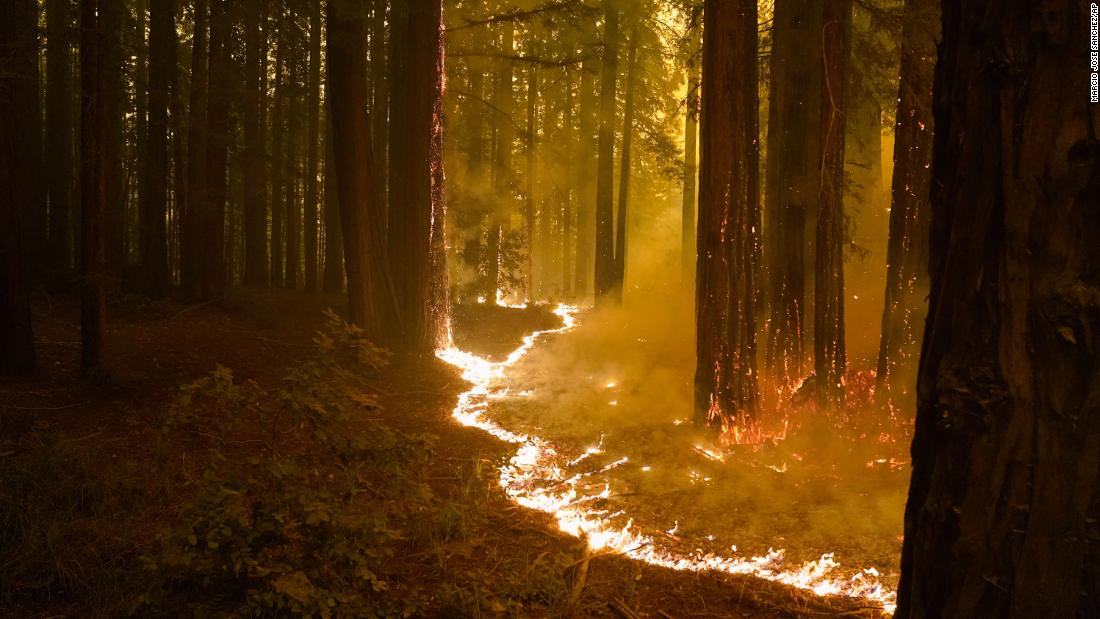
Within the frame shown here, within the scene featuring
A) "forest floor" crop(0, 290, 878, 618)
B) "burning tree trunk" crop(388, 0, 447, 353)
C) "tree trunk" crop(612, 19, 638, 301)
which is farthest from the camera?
"tree trunk" crop(612, 19, 638, 301)

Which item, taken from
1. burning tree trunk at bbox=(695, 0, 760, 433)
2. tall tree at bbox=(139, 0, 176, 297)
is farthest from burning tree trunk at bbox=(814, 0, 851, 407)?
tall tree at bbox=(139, 0, 176, 297)

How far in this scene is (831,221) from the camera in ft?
25.6

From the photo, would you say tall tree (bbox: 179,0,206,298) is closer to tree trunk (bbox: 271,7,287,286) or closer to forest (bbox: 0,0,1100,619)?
forest (bbox: 0,0,1100,619)

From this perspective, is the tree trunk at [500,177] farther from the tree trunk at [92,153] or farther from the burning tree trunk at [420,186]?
the tree trunk at [92,153]

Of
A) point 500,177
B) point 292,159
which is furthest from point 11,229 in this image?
point 500,177

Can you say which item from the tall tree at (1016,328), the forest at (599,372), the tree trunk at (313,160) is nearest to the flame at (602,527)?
the forest at (599,372)

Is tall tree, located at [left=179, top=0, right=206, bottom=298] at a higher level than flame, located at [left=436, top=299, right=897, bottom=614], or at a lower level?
higher

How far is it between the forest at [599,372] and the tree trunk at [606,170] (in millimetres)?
2994

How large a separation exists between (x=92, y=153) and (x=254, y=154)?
9447mm

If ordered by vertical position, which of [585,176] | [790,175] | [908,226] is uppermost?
[585,176]

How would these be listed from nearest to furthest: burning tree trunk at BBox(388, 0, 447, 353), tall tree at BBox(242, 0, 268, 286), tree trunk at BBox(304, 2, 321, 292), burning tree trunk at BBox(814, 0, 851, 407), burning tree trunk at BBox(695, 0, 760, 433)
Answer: burning tree trunk at BBox(695, 0, 760, 433) < burning tree trunk at BBox(814, 0, 851, 407) < burning tree trunk at BBox(388, 0, 447, 353) < tall tree at BBox(242, 0, 268, 286) < tree trunk at BBox(304, 2, 321, 292)

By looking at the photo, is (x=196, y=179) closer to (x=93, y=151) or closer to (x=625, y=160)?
(x=93, y=151)

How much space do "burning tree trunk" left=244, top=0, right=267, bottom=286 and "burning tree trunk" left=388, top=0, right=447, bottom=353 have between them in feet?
11.5

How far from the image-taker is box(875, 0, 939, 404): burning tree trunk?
7180mm
